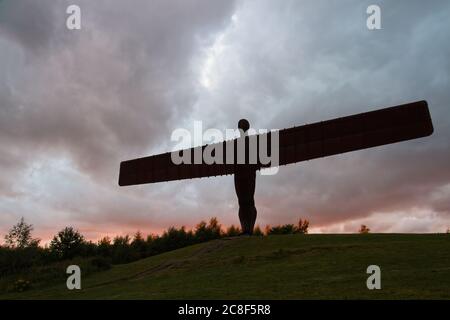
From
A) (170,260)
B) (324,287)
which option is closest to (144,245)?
(170,260)

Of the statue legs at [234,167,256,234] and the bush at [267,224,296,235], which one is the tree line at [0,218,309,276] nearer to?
the bush at [267,224,296,235]

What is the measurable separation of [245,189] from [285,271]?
6.67 meters

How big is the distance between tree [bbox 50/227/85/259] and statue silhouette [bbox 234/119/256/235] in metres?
17.3

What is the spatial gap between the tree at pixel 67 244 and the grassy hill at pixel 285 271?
1111 centimetres

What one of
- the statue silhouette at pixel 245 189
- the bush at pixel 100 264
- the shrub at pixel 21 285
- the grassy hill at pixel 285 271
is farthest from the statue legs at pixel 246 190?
the shrub at pixel 21 285

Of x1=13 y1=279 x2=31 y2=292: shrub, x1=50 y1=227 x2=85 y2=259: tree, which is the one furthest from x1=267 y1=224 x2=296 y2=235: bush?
x1=13 y1=279 x2=31 y2=292: shrub

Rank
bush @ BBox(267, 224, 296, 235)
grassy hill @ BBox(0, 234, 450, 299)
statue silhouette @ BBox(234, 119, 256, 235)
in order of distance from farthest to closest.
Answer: bush @ BBox(267, 224, 296, 235)
statue silhouette @ BBox(234, 119, 256, 235)
grassy hill @ BBox(0, 234, 450, 299)

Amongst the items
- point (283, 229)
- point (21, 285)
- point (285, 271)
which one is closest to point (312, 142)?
point (285, 271)

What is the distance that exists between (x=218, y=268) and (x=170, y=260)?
471cm

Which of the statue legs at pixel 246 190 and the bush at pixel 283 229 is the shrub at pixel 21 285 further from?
the bush at pixel 283 229

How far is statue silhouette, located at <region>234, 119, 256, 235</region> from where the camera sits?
69.7ft

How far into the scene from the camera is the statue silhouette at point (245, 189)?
69.7 ft

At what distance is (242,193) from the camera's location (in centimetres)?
2128
